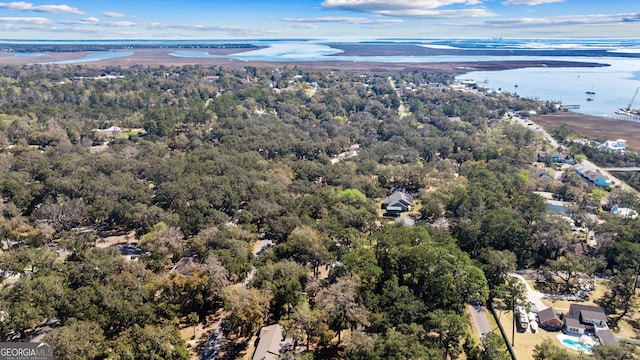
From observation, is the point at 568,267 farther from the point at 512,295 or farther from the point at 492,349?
the point at 492,349

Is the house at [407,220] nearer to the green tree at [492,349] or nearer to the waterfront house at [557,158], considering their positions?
the green tree at [492,349]

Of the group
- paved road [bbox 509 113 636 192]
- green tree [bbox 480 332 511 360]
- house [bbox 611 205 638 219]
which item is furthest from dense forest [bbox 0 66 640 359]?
paved road [bbox 509 113 636 192]

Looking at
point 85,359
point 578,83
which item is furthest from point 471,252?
point 578,83

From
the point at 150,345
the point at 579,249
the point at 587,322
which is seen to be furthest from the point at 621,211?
the point at 150,345

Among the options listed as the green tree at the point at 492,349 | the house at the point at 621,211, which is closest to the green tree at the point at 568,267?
the green tree at the point at 492,349

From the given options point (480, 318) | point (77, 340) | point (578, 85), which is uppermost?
point (578, 85)

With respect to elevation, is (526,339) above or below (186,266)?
below
